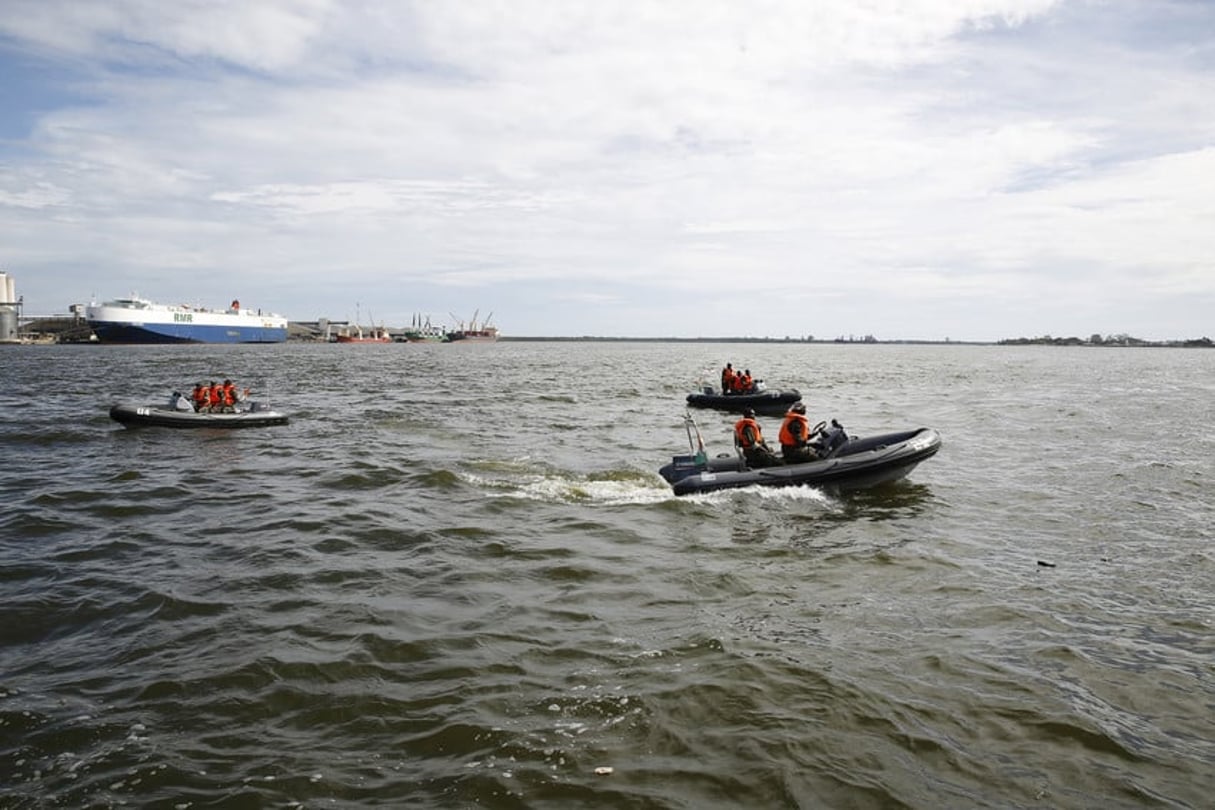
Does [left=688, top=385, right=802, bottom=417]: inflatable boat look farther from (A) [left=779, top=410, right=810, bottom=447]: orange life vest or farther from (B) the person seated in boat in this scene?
(B) the person seated in boat

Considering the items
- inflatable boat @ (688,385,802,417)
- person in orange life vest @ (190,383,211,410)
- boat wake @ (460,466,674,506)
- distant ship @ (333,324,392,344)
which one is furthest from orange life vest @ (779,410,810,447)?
distant ship @ (333,324,392,344)

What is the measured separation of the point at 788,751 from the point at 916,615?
11.4 feet

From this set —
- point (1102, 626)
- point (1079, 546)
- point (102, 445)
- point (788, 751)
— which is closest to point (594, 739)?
point (788, 751)

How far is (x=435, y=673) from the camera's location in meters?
6.87

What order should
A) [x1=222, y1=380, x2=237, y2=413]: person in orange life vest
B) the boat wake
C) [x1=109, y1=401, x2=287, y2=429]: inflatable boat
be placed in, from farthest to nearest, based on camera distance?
[x1=222, y1=380, x2=237, y2=413]: person in orange life vest, [x1=109, y1=401, x2=287, y2=429]: inflatable boat, the boat wake

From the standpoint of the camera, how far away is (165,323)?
349 ft

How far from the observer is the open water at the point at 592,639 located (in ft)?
17.6

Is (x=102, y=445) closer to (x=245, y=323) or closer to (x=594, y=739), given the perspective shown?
(x=594, y=739)

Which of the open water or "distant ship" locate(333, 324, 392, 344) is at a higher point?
"distant ship" locate(333, 324, 392, 344)

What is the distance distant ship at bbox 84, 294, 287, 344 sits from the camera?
334ft

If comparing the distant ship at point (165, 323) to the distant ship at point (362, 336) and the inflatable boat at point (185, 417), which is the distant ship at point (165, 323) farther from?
the inflatable boat at point (185, 417)

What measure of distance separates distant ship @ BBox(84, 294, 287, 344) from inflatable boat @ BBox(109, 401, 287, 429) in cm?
9429

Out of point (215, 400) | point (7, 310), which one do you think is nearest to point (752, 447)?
point (215, 400)

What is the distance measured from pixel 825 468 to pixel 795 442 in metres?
0.77
